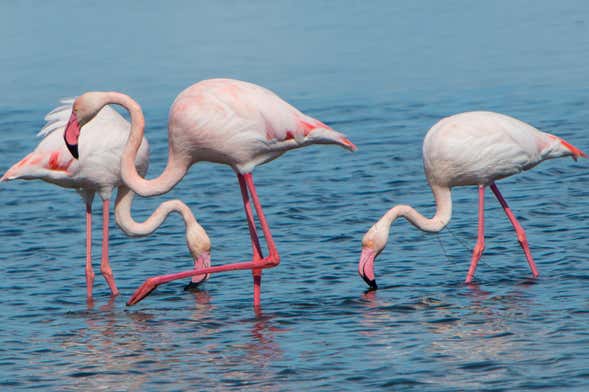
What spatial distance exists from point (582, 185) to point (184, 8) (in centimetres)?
1130

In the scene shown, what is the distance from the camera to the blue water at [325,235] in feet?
22.1

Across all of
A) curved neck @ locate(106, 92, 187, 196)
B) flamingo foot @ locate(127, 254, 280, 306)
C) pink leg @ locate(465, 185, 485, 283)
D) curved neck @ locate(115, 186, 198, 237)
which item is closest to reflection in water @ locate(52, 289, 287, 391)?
flamingo foot @ locate(127, 254, 280, 306)

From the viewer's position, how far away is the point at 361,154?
39.9 feet

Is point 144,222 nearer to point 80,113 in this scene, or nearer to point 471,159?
point 80,113

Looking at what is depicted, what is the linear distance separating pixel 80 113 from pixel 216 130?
0.81 m

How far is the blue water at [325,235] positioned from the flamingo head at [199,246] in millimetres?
173

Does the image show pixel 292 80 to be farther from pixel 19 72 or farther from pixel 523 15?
pixel 523 15

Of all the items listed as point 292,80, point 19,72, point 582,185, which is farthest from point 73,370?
A: point 19,72

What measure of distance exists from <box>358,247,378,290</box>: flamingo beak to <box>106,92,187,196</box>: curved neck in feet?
4.11

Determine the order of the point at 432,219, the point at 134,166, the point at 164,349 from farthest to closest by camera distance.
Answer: the point at 432,219 → the point at 134,166 → the point at 164,349

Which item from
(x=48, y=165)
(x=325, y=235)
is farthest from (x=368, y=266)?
(x=48, y=165)

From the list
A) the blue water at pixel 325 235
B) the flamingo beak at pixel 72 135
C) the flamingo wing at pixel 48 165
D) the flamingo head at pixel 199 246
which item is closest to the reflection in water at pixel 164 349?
the blue water at pixel 325 235

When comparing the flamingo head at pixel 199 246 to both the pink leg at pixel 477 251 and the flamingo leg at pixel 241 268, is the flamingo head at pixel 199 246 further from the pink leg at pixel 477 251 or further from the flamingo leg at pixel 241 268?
the pink leg at pixel 477 251

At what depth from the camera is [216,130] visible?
25.5ft
